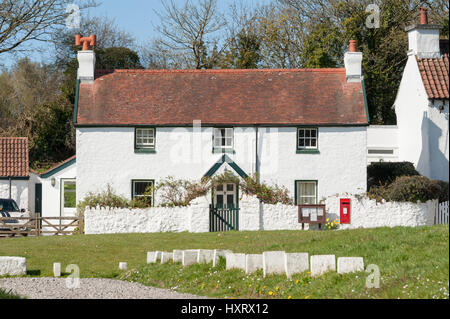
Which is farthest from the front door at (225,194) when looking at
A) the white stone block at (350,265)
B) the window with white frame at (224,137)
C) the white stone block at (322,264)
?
the white stone block at (350,265)

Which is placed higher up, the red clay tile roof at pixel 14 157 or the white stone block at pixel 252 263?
the red clay tile roof at pixel 14 157

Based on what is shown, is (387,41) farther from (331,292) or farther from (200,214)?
(331,292)

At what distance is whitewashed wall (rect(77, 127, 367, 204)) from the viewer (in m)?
30.9

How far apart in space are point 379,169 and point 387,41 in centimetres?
1018

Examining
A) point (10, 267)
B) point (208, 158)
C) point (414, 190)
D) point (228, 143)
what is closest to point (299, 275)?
point (10, 267)

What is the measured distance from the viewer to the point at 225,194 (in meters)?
30.6

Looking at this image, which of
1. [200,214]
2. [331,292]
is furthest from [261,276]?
[200,214]

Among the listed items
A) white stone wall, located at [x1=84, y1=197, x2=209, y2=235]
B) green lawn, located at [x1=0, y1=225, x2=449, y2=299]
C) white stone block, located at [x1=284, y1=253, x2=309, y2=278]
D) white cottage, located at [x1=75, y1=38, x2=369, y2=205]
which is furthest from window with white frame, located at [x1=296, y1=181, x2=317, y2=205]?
white stone block, located at [x1=284, y1=253, x2=309, y2=278]

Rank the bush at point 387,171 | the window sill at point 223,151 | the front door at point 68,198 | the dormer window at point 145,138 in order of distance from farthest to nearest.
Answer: the front door at point 68,198 → the bush at point 387,171 → the dormer window at point 145,138 → the window sill at point 223,151

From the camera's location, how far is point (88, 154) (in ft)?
102

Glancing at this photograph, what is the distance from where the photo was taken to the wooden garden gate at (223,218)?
28.8 metres

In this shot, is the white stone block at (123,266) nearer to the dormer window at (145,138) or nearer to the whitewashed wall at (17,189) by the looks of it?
the dormer window at (145,138)

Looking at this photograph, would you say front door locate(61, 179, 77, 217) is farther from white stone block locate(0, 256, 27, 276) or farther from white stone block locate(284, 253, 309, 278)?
white stone block locate(284, 253, 309, 278)

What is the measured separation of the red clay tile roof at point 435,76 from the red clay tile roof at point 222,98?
2.85m
